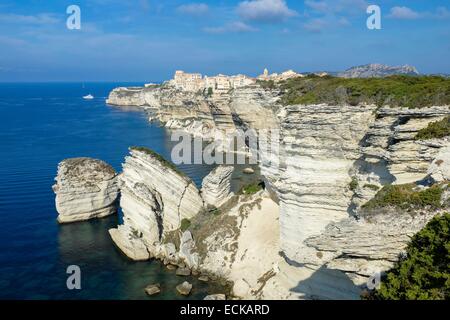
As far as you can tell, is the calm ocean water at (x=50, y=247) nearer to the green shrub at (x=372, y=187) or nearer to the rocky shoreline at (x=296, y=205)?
the rocky shoreline at (x=296, y=205)

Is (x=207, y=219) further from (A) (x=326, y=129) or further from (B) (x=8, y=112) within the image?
(B) (x=8, y=112)

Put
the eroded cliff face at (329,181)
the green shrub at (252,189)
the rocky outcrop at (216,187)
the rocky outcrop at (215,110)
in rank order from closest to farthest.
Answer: the eroded cliff face at (329,181) < the rocky outcrop at (215,110) < the rocky outcrop at (216,187) < the green shrub at (252,189)

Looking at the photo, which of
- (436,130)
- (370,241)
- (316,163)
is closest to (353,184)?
(316,163)

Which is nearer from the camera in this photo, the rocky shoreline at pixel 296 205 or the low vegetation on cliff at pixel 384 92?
the rocky shoreline at pixel 296 205

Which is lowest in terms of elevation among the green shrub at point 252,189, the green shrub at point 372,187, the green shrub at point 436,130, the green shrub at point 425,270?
the green shrub at point 252,189

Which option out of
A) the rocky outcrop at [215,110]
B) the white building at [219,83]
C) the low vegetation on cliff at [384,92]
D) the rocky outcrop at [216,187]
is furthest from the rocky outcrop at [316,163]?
the white building at [219,83]

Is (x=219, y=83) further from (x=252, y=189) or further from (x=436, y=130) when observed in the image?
(x=436, y=130)
